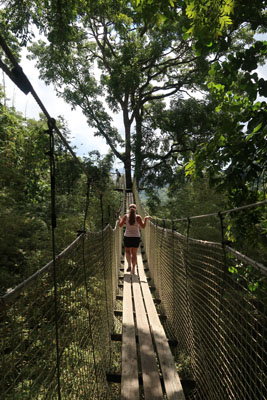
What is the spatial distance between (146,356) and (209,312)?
0.89m

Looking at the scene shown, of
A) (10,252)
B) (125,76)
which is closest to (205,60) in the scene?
(125,76)

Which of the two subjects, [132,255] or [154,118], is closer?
[132,255]

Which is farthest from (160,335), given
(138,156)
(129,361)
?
(138,156)

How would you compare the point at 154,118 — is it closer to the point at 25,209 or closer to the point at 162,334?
the point at 25,209

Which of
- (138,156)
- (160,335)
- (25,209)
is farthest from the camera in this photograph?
(138,156)

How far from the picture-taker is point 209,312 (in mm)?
2561

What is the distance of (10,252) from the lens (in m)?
4.78

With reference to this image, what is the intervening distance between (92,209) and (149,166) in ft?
16.3

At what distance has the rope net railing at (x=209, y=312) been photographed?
139cm

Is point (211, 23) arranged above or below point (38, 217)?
above

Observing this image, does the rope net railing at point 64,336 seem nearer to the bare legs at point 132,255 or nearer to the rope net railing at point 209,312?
the rope net railing at point 209,312

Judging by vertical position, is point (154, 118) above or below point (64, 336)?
above

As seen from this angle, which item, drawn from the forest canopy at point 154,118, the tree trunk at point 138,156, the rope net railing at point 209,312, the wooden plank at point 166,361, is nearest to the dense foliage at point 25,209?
the forest canopy at point 154,118

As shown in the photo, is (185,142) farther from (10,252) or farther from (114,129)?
(10,252)
